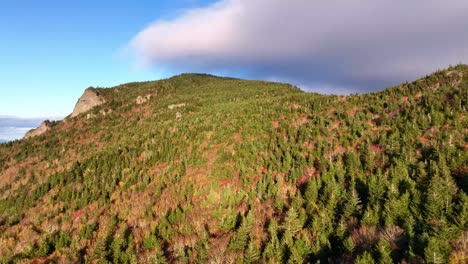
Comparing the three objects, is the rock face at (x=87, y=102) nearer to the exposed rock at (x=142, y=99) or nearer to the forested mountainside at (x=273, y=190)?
the exposed rock at (x=142, y=99)

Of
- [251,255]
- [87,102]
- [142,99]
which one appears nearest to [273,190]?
[251,255]

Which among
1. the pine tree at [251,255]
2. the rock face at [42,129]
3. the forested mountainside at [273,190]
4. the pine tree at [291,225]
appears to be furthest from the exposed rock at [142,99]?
the pine tree at [251,255]

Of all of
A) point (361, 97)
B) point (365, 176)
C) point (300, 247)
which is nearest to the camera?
point (300, 247)

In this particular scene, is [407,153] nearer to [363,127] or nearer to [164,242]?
[363,127]

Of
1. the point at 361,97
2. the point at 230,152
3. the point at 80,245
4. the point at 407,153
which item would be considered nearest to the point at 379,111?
the point at 361,97

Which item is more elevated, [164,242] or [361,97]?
[361,97]

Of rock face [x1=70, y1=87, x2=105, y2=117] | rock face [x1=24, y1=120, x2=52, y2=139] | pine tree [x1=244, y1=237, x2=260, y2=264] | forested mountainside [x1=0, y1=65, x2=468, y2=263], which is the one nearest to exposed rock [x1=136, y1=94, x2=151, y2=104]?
rock face [x1=70, y1=87, x2=105, y2=117]

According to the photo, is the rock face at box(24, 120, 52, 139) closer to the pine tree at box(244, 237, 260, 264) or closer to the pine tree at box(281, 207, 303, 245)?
the pine tree at box(244, 237, 260, 264)

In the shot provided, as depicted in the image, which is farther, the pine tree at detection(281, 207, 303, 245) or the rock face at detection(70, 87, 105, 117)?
the rock face at detection(70, 87, 105, 117)

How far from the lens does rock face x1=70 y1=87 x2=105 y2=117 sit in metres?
57.7

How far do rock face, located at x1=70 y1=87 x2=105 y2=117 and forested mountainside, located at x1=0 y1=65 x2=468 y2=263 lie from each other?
25930mm

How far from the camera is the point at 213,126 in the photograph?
29.4 metres

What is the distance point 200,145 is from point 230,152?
4502mm

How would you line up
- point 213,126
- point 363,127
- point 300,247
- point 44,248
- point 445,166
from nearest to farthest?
point 300,247, point 445,166, point 44,248, point 363,127, point 213,126
